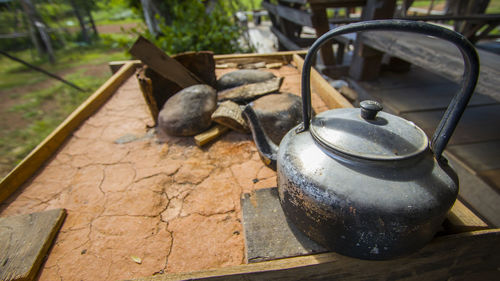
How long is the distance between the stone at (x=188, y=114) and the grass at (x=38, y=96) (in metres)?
2.80

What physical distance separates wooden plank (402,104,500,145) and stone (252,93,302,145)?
1.95m

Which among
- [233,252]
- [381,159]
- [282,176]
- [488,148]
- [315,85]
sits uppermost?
[381,159]

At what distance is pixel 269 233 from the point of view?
1388 millimetres

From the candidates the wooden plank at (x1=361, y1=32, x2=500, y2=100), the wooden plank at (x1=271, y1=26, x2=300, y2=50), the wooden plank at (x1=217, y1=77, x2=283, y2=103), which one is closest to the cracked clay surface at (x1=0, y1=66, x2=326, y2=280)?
the wooden plank at (x1=217, y1=77, x2=283, y2=103)

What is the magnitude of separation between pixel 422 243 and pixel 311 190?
54cm

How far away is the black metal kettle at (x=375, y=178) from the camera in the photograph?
0.88 meters

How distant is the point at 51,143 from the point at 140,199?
56.5 inches

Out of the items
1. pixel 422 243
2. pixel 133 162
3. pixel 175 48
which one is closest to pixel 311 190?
pixel 422 243

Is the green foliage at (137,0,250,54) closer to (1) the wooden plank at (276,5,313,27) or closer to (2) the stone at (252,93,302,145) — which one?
(1) the wooden plank at (276,5,313,27)

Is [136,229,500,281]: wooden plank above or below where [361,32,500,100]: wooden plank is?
below

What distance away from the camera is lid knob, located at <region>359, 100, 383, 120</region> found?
102 centimetres

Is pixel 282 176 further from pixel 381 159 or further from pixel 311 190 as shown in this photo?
pixel 381 159

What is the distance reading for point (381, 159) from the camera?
92 centimetres

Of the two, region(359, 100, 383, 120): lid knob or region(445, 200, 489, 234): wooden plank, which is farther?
region(445, 200, 489, 234): wooden plank
